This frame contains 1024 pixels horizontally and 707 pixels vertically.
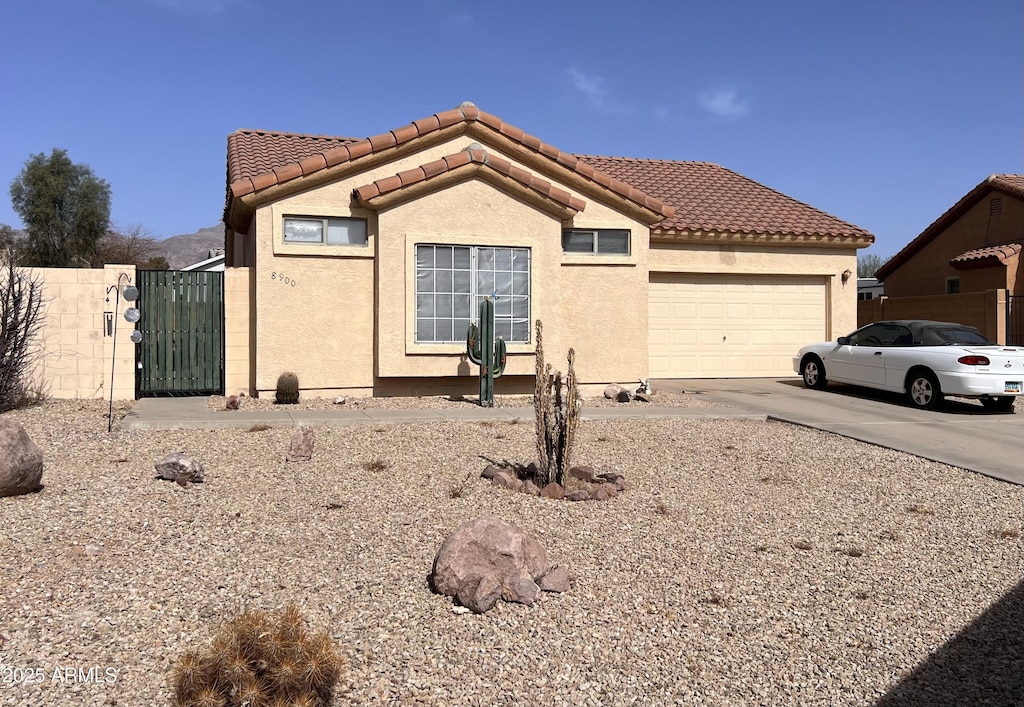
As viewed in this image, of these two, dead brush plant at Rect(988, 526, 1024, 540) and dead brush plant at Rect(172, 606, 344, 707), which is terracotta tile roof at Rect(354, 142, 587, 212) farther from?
dead brush plant at Rect(172, 606, 344, 707)

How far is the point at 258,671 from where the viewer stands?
143 inches

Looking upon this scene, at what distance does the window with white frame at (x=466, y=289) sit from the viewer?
12.8 m

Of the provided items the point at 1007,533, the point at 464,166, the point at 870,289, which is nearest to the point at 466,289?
the point at 464,166

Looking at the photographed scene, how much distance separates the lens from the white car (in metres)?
12.3

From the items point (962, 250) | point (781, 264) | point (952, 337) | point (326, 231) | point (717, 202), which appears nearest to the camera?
point (326, 231)

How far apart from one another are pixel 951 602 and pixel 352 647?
11.3 feet

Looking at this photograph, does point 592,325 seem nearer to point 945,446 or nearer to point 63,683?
point 945,446

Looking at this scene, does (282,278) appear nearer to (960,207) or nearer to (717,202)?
(717,202)

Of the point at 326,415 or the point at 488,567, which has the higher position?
the point at 326,415

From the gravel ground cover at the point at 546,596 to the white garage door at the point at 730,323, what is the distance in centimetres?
806

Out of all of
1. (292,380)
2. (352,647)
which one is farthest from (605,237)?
(352,647)

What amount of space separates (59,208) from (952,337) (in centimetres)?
4746

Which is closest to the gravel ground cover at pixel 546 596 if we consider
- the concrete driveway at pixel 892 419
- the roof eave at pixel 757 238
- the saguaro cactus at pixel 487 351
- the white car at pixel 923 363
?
the concrete driveway at pixel 892 419

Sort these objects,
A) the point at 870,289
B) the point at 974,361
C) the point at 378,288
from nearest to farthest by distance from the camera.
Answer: the point at 974,361, the point at 378,288, the point at 870,289
